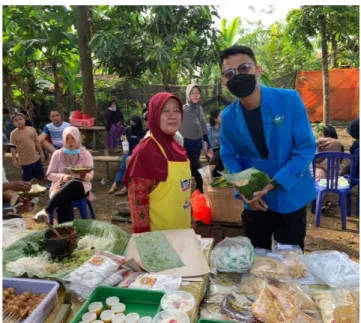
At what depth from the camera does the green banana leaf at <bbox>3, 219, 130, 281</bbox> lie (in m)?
1.85

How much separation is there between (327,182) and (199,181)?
1.98 m

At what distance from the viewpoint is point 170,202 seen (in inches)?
77.2

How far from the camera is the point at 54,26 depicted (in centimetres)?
933

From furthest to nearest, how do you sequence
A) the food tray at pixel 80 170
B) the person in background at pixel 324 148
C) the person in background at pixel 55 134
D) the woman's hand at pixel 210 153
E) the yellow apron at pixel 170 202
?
the person in background at pixel 55 134, the woman's hand at pixel 210 153, the person in background at pixel 324 148, the food tray at pixel 80 170, the yellow apron at pixel 170 202

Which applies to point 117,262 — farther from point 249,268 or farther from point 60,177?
point 60,177

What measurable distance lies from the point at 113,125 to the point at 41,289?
8638 millimetres

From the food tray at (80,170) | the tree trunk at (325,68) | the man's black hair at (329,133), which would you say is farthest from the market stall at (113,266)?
the tree trunk at (325,68)

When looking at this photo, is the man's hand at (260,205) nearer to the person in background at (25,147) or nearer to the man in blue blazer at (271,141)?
the man in blue blazer at (271,141)

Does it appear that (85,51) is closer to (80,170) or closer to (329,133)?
(80,170)

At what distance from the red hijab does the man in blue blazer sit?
401mm

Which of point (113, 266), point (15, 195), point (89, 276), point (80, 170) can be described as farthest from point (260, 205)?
point (80, 170)

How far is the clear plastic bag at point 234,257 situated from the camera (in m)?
1.64

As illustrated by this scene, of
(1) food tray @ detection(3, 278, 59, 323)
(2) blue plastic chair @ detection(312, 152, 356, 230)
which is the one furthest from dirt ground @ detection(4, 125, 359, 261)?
(1) food tray @ detection(3, 278, 59, 323)

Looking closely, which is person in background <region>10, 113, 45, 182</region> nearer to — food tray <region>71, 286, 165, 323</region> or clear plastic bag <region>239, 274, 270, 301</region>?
food tray <region>71, 286, 165, 323</region>
